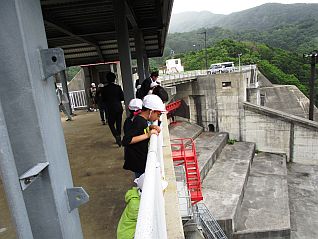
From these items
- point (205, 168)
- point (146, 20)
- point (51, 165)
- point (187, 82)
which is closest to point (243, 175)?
point (205, 168)

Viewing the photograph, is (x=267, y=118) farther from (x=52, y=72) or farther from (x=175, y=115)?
(x=52, y=72)

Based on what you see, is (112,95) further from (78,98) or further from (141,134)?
(78,98)

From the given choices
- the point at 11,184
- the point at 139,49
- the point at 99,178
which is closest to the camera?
the point at 11,184

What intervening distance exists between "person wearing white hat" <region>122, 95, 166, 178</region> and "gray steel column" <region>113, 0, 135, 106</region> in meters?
2.42

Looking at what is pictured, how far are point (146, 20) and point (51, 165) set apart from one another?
6.86 m

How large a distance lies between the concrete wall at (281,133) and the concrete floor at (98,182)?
19781 mm

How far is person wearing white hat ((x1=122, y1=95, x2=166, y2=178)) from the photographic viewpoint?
110 inches

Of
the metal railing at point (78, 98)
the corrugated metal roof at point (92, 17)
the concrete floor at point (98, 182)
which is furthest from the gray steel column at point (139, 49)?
the metal railing at point (78, 98)

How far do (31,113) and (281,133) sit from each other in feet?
82.2

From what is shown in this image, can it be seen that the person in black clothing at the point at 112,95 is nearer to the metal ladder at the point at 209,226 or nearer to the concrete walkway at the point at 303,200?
the metal ladder at the point at 209,226

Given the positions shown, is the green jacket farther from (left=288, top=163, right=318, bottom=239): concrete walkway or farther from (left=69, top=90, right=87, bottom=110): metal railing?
(left=288, top=163, right=318, bottom=239): concrete walkway

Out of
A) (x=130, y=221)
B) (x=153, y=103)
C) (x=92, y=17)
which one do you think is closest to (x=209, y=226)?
(x=92, y=17)

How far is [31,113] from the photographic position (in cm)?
114

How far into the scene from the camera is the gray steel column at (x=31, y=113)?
3.58 feet
